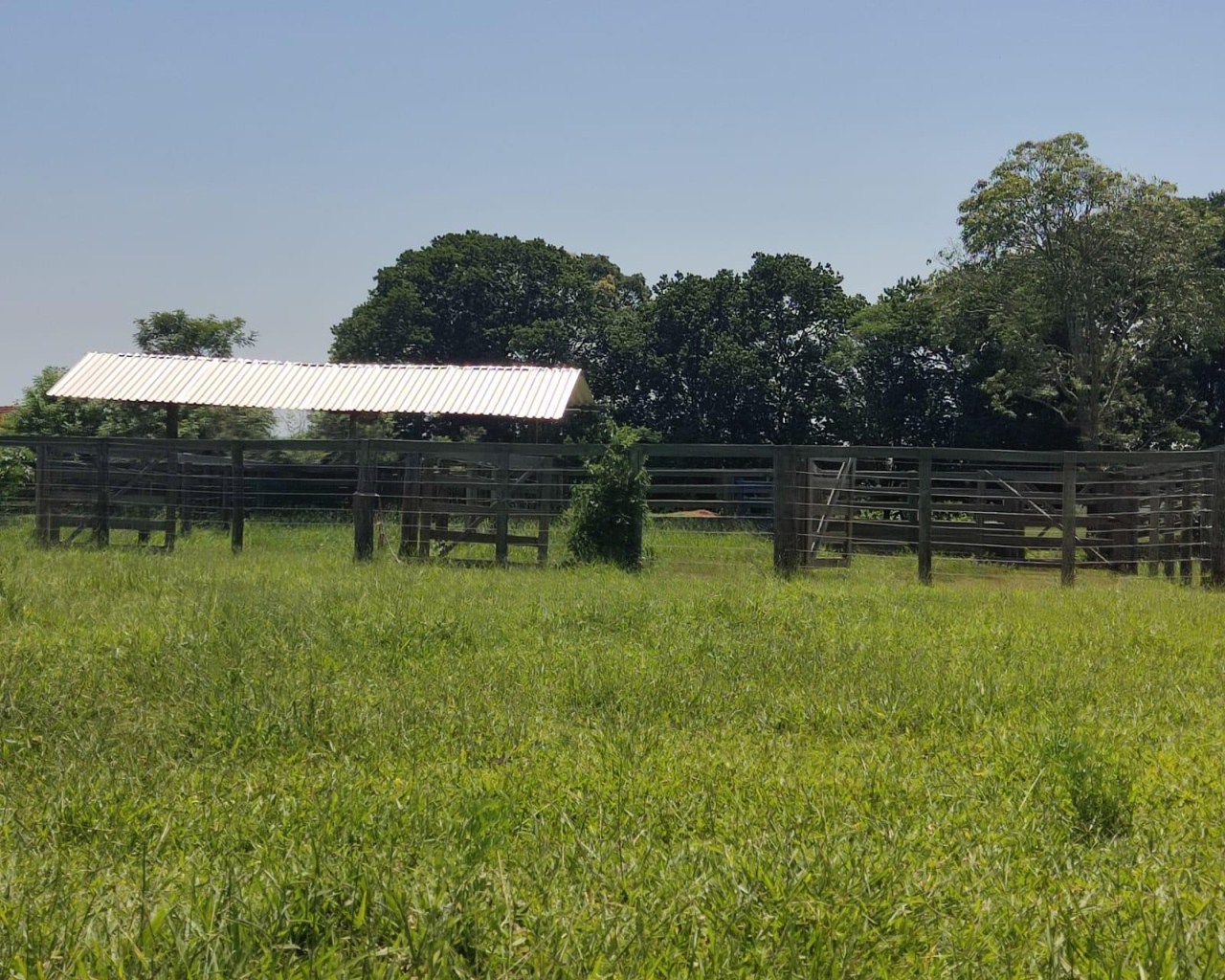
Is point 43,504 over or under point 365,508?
under

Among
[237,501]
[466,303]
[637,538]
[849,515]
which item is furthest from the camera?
[466,303]

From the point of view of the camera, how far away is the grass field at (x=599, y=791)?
3.12m

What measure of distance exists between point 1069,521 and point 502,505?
260 inches

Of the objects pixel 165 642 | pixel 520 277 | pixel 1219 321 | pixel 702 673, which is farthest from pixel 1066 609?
pixel 520 277

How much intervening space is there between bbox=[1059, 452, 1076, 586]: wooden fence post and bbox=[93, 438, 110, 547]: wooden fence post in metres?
12.3

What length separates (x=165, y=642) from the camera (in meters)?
7.22

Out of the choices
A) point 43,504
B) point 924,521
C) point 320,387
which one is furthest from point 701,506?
point 320,387

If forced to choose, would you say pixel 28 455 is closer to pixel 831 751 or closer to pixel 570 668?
pixel 570 668

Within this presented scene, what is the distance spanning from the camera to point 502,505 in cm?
1446

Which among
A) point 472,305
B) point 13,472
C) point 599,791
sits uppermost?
point 472,305

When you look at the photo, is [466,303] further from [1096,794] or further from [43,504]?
[1096,794]

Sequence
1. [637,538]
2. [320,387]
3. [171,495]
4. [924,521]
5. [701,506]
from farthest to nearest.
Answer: [320,387]
[171,495]
[701,506]
[637,538]
[924,521]

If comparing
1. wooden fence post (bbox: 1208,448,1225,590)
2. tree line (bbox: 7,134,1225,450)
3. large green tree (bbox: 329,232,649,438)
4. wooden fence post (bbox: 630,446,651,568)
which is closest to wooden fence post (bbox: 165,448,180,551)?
wooden fence post (bbox: 630,446,651,568)

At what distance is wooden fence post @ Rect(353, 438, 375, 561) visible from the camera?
46.5 ft
